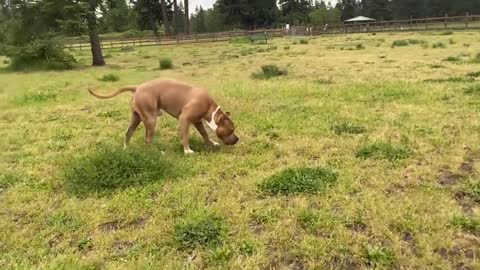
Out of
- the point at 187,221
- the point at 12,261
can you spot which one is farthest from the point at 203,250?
the point at 12,261

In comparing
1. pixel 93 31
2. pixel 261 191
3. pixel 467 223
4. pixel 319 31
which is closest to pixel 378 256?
pixel 467 223

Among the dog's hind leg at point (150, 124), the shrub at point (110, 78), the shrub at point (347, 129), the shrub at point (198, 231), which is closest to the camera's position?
the shrub at point (198, 231)

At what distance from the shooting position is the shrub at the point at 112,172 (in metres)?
5.10

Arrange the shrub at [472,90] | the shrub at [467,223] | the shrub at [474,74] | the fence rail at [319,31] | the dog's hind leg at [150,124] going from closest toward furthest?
the shrub at [467,223] → the dog's hind leg at [150,124] → the shrub at [472,90] → the shrub at [474,74] → the fence rail at [319,31]

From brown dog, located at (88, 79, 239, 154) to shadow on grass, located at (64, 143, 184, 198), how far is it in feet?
2.87

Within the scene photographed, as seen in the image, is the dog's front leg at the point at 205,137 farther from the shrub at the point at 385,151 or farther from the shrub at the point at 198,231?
the shrub at the point at 198,231

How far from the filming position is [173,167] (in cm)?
568

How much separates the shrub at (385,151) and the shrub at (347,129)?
0.96 meters

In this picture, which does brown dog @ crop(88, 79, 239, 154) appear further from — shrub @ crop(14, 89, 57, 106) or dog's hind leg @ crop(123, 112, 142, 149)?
shrub @ crop(14, 89, 57, 106)

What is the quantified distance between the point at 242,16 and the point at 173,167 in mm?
66734

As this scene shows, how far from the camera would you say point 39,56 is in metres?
21.8

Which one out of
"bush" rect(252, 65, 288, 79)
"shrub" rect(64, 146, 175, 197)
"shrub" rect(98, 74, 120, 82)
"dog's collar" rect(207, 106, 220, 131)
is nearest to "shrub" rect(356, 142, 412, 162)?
"dog's collar" rect(207, 106, 220, 131)

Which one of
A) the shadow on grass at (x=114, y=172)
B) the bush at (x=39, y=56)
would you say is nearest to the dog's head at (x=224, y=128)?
the shadow on grass at (x=114, y=172)

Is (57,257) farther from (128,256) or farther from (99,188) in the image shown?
(99,188)
